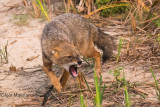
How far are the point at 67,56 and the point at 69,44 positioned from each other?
0.88 ft

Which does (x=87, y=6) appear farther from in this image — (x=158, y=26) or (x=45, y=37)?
(x=45, y=37)

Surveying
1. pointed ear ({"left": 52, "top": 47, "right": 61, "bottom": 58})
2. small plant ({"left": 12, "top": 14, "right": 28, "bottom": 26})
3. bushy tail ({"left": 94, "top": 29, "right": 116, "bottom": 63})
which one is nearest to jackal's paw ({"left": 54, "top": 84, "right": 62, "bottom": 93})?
pointed ear ({"left": 52, "top": 47, "right": 61, "bottom": 58})

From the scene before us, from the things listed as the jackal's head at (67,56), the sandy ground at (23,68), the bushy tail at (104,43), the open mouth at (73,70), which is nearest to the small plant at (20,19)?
the sandy ground at (23,68)

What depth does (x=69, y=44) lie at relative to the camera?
4734 mm

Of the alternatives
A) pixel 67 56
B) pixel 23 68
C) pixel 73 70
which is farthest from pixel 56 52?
pixel 23 68

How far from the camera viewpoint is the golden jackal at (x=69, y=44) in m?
4.61

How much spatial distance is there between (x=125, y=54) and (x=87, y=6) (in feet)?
7.89

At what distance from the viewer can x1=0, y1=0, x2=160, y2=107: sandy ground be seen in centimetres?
490

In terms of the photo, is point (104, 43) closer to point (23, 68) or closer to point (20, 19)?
point (23, 68)

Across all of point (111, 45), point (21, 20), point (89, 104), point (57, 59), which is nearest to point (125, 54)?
point (111, 45)

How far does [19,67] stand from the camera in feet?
20.8

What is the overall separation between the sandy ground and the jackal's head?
0.66 metres

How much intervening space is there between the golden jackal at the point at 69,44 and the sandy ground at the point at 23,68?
0.44 meters

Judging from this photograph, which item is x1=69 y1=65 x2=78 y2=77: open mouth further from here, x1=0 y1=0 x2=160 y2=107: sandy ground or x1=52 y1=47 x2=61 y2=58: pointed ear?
x1=0 y1=0 x2=160 y2=107: sandy ground
